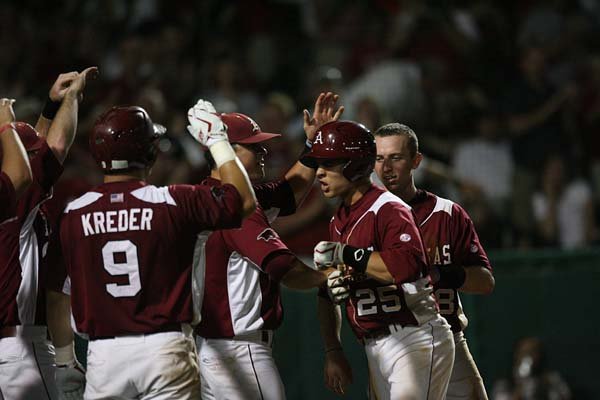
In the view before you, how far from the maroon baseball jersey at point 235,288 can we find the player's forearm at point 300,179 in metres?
0.70

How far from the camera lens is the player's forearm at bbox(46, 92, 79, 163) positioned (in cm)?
477

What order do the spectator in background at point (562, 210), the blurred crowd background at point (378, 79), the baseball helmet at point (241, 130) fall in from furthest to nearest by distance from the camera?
the spectator in background at point (562, 210) → the blurred crowd background at point (378, 79) → the baseball helmet at point (241, 130)

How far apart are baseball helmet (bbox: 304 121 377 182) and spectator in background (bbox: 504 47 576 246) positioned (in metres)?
4.87

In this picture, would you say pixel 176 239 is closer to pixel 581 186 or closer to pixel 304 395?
pixel 304 395

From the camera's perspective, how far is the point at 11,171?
438 centimetres

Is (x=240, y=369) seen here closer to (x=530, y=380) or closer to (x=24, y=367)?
(x=24, y=367)

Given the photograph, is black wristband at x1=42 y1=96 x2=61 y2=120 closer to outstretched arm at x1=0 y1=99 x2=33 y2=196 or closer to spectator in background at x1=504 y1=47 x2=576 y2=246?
outstretched arm at x1=0 y1=99 x2=33 y2=196

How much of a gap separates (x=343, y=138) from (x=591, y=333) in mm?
4710

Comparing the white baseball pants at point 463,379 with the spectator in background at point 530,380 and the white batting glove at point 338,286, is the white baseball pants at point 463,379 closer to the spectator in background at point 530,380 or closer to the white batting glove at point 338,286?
the white batting glove at point 338,286

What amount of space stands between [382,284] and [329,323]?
53 centimetres

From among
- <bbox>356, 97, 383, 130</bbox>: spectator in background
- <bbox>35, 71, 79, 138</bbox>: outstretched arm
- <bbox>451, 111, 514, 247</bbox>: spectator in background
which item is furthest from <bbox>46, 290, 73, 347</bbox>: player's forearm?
<bbox>451, 111, 514, 247</bbox>: spectator in background

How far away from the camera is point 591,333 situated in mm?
8727

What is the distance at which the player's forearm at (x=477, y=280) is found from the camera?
5.36m

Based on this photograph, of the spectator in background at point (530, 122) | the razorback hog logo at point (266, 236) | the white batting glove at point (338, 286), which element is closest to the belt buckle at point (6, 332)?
the razorback hog logo at point (266, 236)
